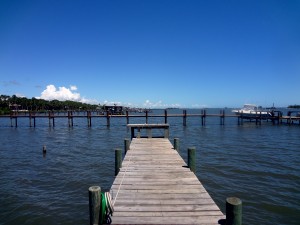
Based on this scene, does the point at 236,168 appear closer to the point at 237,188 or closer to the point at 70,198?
the point at 237,188

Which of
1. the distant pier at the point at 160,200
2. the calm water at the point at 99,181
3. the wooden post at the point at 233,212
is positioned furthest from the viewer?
the calm water at the point at 99,181

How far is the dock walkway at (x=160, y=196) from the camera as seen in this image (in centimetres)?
553

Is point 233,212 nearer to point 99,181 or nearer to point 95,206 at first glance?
point 95,206

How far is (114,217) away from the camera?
18.4ft

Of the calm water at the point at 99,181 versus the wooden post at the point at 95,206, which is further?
the calm water at the point at 99,181

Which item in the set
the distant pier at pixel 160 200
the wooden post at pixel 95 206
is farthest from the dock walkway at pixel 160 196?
the wooden post at pixel 95 206

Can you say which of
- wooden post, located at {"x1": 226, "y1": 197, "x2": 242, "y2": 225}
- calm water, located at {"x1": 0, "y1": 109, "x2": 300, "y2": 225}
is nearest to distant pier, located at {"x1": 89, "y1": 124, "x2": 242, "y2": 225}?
wooden post, located at {"x1": 226, "y1": 197, "x2": 242, "y2": 225}

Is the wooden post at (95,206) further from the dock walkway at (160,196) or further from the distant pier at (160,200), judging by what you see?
the dock walkway at (160,196)

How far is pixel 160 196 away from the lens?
265 inches

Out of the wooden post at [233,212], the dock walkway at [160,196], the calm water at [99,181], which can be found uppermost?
the wooden post at [233,212]

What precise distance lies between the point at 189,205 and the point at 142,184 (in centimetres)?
201

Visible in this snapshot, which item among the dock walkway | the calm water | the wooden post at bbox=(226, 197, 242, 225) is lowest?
the calm water

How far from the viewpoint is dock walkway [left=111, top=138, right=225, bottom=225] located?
553cm

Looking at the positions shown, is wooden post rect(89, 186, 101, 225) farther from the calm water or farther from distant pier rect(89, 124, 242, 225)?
the calm water
